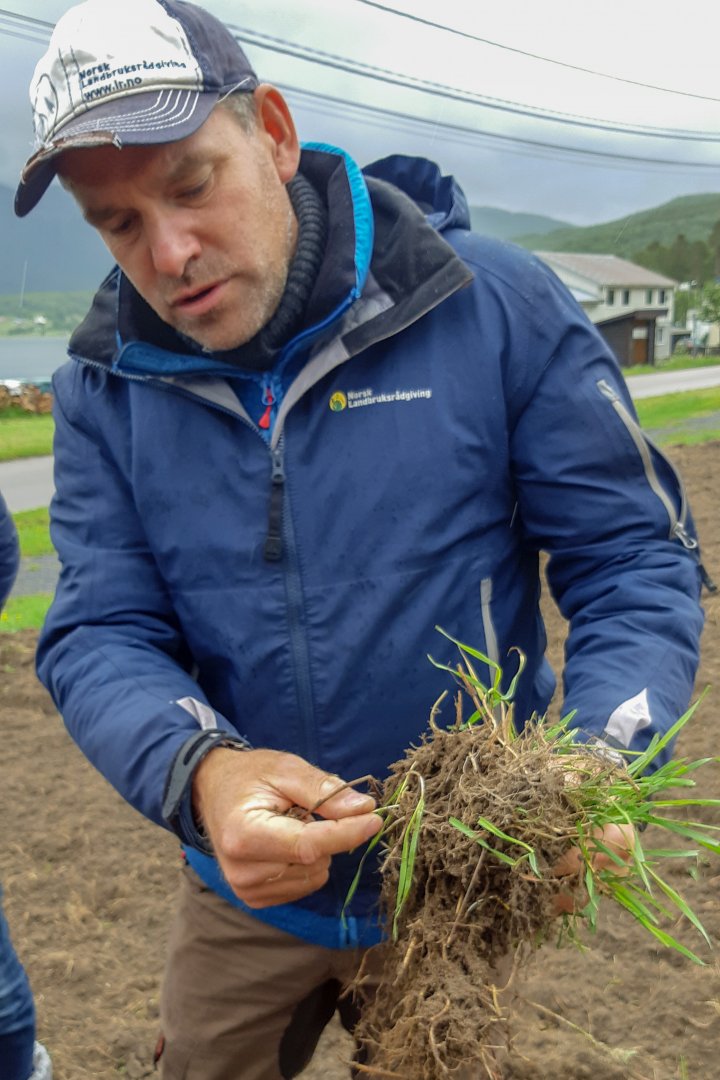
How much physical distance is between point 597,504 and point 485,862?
733 mm

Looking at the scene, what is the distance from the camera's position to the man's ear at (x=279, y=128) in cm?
216

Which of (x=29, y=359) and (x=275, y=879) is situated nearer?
(x=275, y=879)

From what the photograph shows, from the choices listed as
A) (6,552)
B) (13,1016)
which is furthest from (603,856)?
(6,552)

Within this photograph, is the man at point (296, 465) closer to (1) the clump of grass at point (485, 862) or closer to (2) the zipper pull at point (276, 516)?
(2) the zipper pull at point (276, 516)

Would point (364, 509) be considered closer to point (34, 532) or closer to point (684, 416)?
point (34, 532)

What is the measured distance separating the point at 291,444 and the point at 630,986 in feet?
8.23

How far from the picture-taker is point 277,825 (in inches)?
65.4

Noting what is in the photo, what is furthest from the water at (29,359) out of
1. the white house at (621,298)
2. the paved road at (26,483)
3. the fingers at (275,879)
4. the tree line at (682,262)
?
the tree line at (682,262)

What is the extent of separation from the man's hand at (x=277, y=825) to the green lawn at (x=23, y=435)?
Result: 17.1 m

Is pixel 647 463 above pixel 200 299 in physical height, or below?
below

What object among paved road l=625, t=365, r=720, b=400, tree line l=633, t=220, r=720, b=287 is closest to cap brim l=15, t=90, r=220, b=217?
paved road l=625, t=365, r=720, b=400

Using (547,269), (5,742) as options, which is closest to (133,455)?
(547,269)

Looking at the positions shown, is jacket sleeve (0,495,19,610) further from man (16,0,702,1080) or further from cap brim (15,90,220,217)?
cap brim (15,90,220,217)

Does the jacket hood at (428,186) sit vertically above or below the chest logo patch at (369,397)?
above
